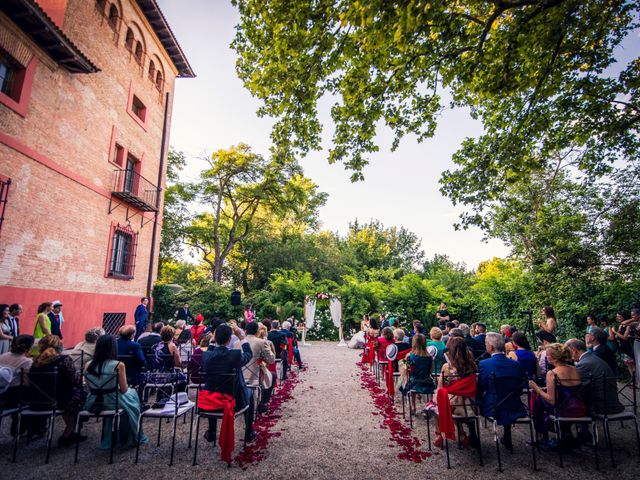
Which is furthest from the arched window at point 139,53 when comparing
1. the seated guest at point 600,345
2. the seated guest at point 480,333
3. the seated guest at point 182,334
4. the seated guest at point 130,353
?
the seated guest at point 600,345

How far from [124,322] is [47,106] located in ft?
24.9

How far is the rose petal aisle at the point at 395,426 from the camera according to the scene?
14.0 feet

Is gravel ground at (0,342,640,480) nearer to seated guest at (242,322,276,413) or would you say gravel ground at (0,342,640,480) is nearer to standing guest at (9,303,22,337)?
seated guest at (242,322,276,413)

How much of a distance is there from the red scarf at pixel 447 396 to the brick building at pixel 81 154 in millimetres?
9487

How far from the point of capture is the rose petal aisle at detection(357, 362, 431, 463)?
4254 millimetres

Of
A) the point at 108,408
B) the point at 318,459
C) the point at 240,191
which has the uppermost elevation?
the point at 240,191

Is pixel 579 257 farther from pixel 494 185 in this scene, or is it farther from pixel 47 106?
pixel 47 106

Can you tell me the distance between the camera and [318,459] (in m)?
4.14

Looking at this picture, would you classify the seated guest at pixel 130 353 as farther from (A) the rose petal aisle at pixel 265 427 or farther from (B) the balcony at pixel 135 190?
(B) the balcony at pixel 135 190

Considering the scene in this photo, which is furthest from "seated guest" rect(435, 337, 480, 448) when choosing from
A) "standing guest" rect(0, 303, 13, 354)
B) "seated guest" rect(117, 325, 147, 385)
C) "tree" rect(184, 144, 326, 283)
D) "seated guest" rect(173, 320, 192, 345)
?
"tree" rect(184, 144, 326, 283)

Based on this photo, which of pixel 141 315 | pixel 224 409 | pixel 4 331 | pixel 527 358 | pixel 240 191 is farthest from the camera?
pixel 240 191

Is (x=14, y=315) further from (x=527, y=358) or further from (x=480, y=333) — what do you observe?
(x=480, y=333)

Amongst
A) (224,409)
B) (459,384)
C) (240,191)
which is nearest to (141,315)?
(224,409)

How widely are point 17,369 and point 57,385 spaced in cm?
59
